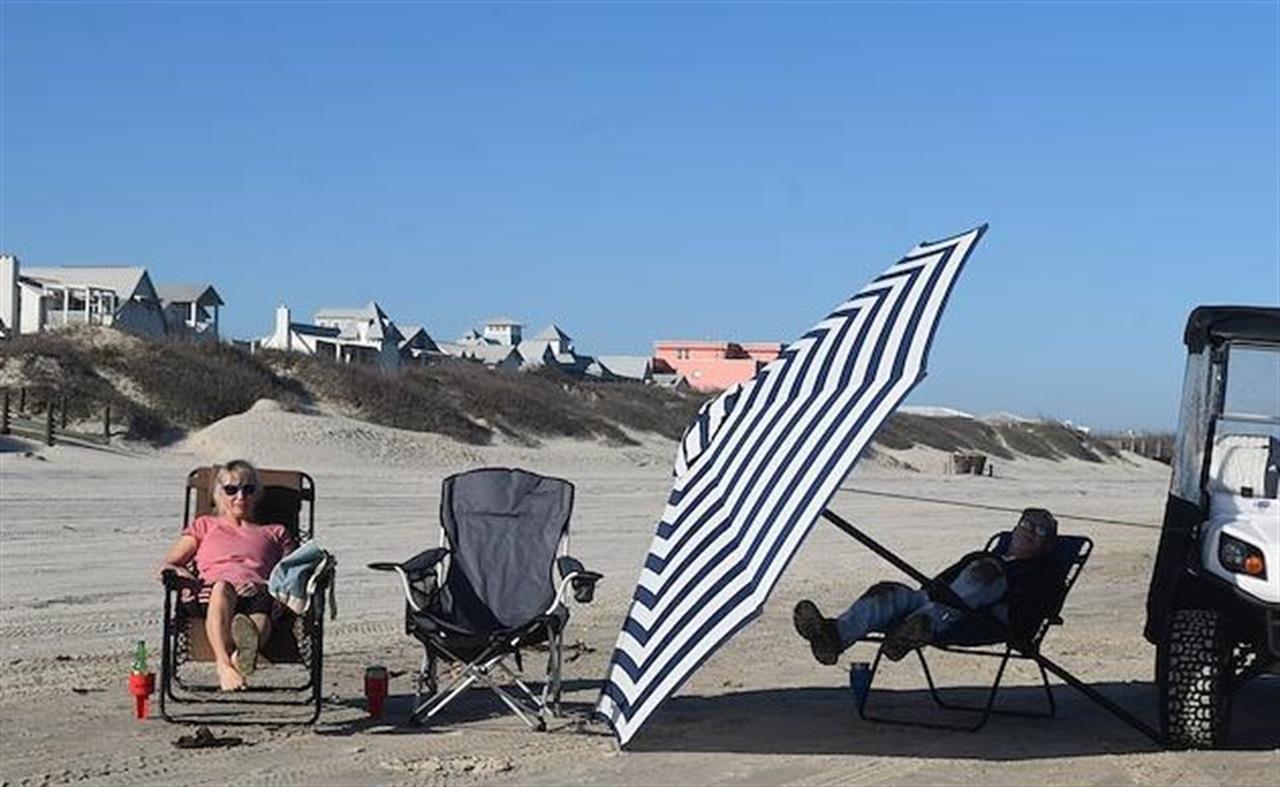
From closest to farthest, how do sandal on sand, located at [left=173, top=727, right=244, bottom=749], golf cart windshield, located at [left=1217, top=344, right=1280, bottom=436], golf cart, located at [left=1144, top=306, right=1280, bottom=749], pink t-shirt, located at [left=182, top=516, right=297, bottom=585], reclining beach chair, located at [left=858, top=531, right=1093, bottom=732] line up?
sandal on sand, located at [left=173, top=727, right=244, bottom=749], golf cart, located at [left=1144, top=306, right=1280, bottom=749], reclining beach chair, located at [left=858, top=531, right=1093, bottom=732], pink t-shirt, located at [left=182, top=516, right=297, bottom=585], golf cart windshield, located at [left=1217, top=344, right=1280, bottom=436]

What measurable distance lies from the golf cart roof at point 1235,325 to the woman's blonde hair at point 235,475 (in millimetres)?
4367

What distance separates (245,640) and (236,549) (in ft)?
1.63

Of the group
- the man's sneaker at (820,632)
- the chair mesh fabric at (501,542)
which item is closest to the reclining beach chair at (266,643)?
the chair mesh fabric at (501,542)

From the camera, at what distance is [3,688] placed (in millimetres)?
8141

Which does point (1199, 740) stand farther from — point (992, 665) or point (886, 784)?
point (992, 665)

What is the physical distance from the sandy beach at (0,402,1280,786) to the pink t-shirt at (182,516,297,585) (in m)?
0.69

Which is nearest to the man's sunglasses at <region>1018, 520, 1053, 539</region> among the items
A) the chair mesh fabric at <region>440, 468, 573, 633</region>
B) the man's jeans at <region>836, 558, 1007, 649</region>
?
the man's jeans at <region>836, 558, 1007, 649</region>

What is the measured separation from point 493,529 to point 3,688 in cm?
239

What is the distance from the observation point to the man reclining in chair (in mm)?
7359

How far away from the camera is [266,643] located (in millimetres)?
7484

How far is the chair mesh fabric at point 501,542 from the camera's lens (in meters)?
7.88

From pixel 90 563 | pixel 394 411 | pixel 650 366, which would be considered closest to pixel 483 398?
pixel 394 411

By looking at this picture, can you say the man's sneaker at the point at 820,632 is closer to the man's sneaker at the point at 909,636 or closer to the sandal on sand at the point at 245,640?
the man's sneaker at the point at 909,636

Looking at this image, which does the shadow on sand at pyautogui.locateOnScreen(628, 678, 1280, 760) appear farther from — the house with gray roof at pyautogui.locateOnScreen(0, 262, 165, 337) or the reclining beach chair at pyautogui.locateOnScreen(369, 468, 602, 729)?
the house with gray roof at pyautogui.locateOnScreen(0, 262, 165, 337)
